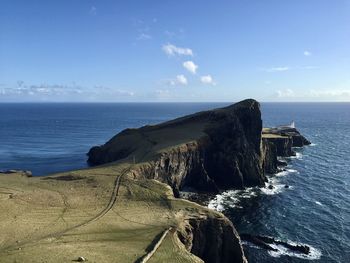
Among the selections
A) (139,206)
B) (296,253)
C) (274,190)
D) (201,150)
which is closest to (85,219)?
(139,206)

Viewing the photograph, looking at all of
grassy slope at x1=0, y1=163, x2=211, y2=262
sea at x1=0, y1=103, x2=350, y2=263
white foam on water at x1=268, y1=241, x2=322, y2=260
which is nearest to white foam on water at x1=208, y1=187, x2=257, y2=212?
sea at x1=0, y1=103, x2=350, y2=263

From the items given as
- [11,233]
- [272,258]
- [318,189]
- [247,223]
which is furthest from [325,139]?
[11,233]

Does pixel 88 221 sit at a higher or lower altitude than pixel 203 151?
lower

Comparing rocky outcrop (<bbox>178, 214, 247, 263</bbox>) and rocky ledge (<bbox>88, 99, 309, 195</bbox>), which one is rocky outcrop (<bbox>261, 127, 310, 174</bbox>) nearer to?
rocky ledge (<bbox>88, 99, 309, 195</bbox>)

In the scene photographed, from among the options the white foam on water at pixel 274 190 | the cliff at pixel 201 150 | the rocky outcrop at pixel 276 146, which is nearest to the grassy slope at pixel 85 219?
the cliff at pixel 201 150

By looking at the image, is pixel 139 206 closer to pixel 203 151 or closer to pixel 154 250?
pixel 154 250

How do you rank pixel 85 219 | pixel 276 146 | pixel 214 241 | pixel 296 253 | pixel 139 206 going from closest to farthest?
pixel 85 219, pixel 214 241, pixel 139 206, pixel 296 253, pixel 276 146
